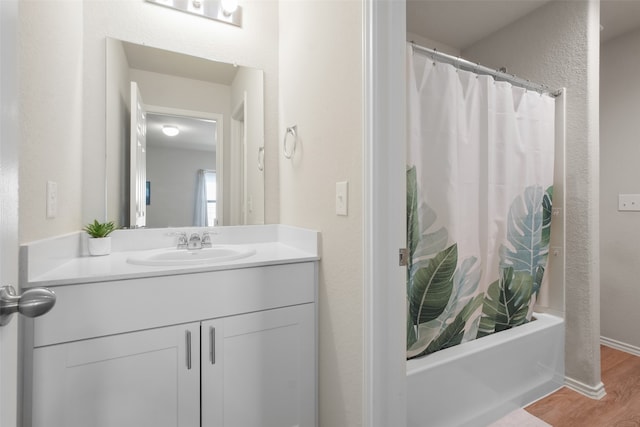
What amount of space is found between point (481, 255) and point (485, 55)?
1646mm

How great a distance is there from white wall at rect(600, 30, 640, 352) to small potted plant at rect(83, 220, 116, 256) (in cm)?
322

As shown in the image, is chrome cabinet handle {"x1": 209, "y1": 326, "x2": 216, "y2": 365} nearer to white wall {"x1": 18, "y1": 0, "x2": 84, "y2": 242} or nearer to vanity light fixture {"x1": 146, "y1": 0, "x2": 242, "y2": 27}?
white wall {"x1": 18, "y1": 0, "x2": 84, "y2": 242}

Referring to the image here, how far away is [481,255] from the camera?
1685 millimetres

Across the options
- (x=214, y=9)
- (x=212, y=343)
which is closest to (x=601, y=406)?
(x=212, y=343)

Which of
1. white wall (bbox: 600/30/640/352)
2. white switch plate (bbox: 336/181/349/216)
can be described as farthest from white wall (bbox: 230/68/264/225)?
white wall (bbox: 600/30/640/352)

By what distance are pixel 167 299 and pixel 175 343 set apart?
0.16 meters

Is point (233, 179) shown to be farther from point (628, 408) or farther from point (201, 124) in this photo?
point (628, 408)

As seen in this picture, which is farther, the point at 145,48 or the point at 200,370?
the point at 145,48

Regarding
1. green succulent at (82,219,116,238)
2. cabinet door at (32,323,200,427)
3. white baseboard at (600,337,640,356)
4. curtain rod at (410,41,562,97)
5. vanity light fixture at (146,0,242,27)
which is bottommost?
white baseboard at (600,337,640,356)

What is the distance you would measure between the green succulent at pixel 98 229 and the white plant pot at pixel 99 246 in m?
0.02

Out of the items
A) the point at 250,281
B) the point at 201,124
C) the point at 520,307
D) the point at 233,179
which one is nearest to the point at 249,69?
the point at 201,124

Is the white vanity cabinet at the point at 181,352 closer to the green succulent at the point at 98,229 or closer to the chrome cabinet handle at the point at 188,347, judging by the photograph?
the chrome cabinet handle at the point at 188,347

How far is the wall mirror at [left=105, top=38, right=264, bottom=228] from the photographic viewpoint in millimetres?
1534

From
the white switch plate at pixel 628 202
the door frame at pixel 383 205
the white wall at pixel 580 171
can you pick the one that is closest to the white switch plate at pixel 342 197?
the door frame at pixel 383 205
